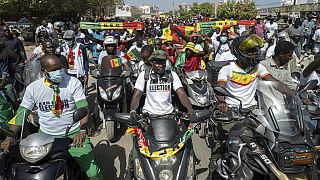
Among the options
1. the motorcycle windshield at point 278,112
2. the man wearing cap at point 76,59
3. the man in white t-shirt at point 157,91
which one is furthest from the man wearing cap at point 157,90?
the man wearing cap at point 76,59

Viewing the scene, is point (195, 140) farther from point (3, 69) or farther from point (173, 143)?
point (3, 69)

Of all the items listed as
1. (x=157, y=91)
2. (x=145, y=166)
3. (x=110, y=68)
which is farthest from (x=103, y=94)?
(x=145, y=166)

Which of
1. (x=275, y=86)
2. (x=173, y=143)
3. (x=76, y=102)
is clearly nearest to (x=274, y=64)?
(x=275, y=86)

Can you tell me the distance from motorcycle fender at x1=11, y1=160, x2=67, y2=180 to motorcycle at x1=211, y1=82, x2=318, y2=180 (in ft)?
5.39

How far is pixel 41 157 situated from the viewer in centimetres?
281

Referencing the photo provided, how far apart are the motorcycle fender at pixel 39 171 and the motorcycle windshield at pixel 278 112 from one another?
1943mm

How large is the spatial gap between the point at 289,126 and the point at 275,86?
531mm

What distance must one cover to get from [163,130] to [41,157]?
3.77 ft

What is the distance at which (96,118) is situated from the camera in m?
6.84

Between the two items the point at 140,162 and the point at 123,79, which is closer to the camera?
the point at 140,162

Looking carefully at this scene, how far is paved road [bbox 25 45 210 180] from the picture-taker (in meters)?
4.91

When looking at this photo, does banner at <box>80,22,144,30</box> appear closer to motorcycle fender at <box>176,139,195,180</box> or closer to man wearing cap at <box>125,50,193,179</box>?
man wearing cap at <box>125,50,193,179</box>

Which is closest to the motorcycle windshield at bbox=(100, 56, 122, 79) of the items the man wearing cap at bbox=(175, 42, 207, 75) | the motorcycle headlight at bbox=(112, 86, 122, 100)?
the motorcycle headlight at bbox=(112, 86, 122, 100)

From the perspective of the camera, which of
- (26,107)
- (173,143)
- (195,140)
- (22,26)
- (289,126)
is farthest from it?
(22,26)
